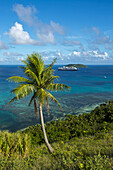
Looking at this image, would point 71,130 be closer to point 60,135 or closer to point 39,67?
point 60,135

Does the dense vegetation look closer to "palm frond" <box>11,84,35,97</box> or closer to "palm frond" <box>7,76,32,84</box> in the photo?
"palm frond" <box>11,84,35,97</box>

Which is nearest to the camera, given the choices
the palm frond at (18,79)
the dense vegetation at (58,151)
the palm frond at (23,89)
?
the dense vegetation at (58,151)

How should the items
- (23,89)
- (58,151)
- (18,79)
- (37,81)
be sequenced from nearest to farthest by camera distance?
(23,89) < (18,79) < (37,81) < (58,151)

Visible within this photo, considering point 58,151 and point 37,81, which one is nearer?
point 37,81

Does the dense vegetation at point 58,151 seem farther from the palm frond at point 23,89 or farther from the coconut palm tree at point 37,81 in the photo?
the palm frond at point 23,89

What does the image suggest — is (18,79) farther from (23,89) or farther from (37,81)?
(37,81)

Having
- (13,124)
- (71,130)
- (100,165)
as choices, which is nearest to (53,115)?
(13,124)

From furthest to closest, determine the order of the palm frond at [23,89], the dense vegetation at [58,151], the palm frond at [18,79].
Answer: the palm frond at [18,79] → the palm frond at [23,89] → the dense vegetation at [58,151]

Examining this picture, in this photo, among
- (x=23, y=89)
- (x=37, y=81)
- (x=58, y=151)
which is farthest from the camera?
(x=58, y=151)

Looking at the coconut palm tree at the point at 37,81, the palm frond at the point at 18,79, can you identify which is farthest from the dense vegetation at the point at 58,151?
the palm frond at the point at 18,79

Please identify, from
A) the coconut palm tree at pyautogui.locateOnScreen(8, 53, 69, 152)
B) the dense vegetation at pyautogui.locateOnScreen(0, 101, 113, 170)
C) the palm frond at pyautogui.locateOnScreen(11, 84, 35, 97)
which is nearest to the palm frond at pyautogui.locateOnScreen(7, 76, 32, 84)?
the coconut palm tree at pyautogui.locateOnScreen(8, 53, 69, 152)

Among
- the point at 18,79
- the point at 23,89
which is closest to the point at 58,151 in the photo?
the point at 23,89
